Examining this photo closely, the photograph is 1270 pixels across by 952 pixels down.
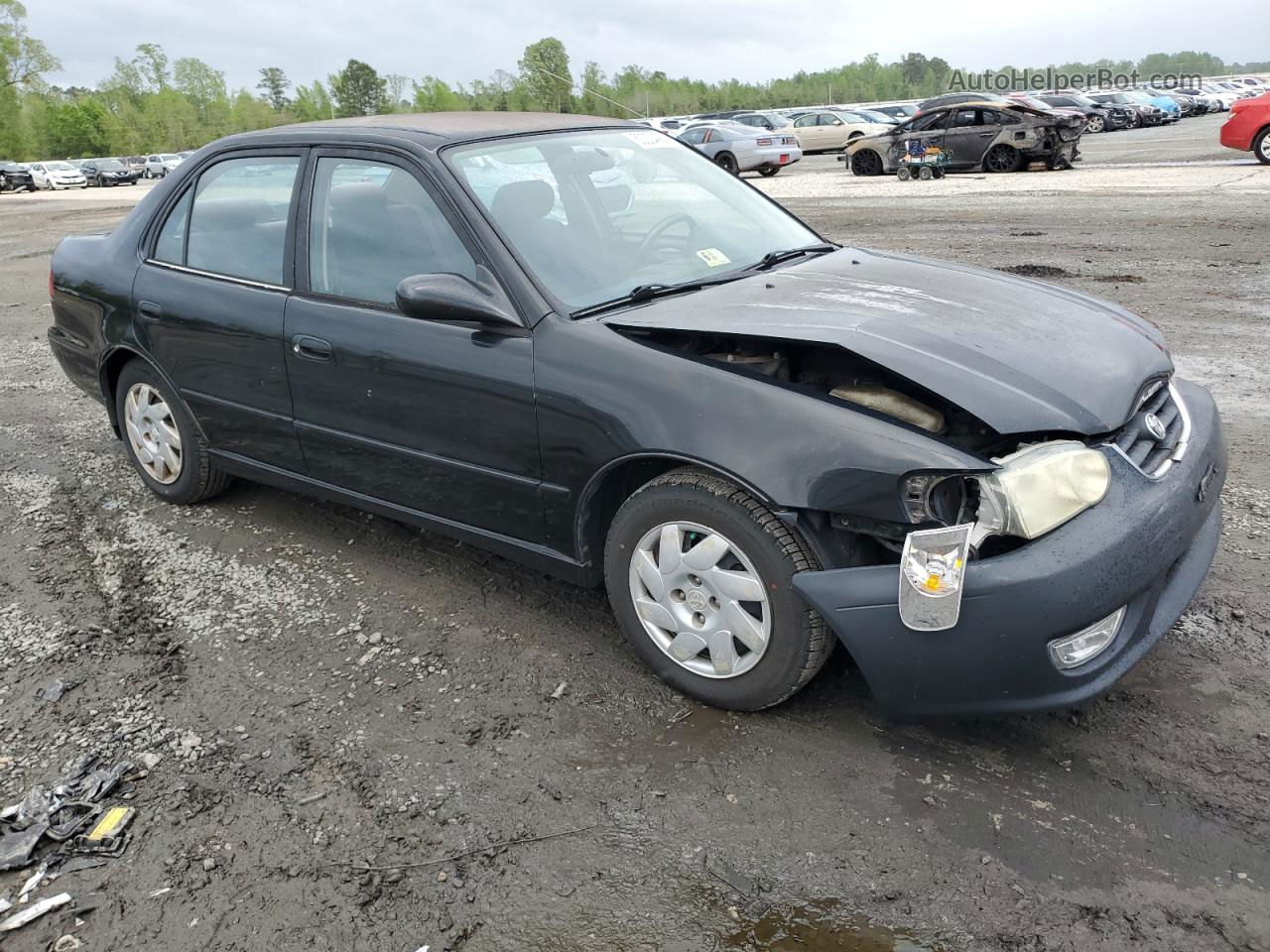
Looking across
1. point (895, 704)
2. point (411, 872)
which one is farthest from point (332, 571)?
point (895, 704)

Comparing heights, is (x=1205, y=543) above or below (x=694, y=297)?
below

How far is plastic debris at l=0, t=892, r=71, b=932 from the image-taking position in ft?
7.80

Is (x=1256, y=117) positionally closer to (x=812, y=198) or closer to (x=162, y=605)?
(x=812, y=198)

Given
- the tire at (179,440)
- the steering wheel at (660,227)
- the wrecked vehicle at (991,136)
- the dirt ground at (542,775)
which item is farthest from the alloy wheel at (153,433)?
the wrecked vehicle at (991,136)

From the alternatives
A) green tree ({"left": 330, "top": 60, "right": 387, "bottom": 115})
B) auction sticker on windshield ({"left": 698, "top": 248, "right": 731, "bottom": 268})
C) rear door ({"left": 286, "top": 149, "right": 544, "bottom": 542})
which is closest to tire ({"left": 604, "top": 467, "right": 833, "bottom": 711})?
rear door ({"left": 286, "top": 149, "right": 544, "bottom": 542})

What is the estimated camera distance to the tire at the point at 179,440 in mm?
4578

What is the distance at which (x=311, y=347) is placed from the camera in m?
3.74

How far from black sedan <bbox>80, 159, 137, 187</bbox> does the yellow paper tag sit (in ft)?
178

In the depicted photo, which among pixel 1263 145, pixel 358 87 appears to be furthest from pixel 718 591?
pixel 358 87

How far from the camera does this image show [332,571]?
413 cm

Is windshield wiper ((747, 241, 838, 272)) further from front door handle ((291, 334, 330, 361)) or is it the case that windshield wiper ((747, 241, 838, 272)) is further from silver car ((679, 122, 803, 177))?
silver car ((679, 122, 803, 177))

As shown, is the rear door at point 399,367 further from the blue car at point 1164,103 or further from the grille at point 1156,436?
the blue car at point 1164,103

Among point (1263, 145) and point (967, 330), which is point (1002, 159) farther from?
point (967, 330)

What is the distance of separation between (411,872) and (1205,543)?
2.39 meters
